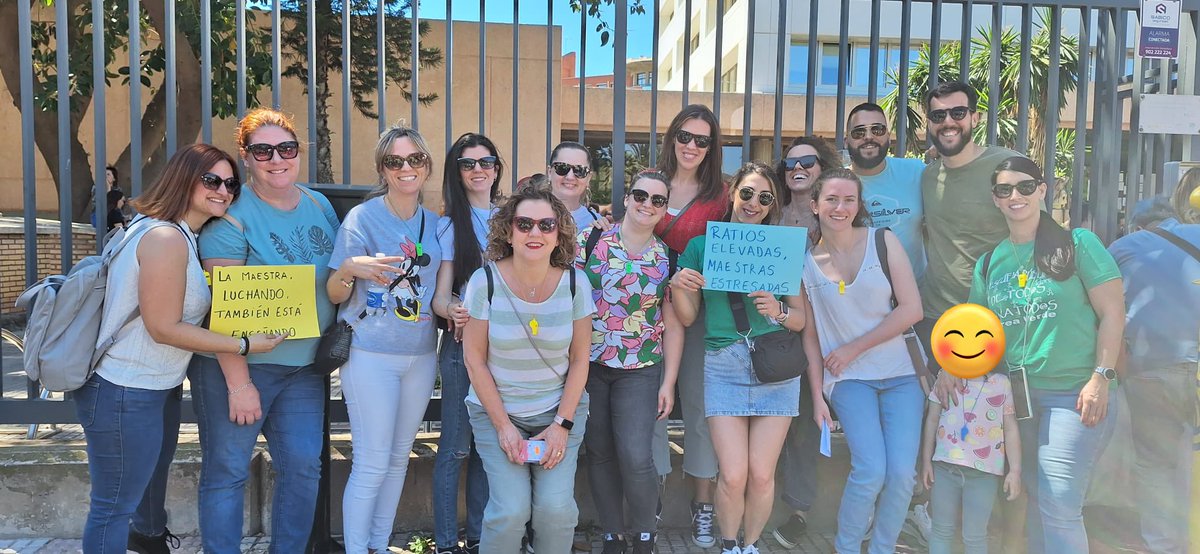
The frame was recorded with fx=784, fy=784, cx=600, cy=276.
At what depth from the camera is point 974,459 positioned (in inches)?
129

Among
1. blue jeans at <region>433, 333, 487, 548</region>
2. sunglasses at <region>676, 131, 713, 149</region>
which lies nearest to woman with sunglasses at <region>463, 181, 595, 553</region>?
blue jeans at <region>433, 333, 487, 548</region>

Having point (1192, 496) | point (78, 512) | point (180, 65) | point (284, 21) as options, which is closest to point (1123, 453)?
point (1192, 496)

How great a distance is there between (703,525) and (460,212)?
6.46ft

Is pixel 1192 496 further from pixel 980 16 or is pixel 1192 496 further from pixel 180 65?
pixel 980 16

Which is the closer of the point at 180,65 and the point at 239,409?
the point at 239,409

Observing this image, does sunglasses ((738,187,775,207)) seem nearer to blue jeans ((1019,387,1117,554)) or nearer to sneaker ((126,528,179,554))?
blue jeans ((1019,387,1117,554))

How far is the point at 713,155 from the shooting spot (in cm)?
368

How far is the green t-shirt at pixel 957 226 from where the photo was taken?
11.5 feet

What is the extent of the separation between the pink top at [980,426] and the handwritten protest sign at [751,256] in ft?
2.94

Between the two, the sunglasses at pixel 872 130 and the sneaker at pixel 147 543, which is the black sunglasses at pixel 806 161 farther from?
the sneaker at pixel 147 543

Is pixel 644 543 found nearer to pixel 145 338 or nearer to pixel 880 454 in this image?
pixel 880 454

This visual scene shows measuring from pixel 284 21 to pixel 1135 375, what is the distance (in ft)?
31.5

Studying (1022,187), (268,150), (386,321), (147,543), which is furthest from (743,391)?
(147,543)

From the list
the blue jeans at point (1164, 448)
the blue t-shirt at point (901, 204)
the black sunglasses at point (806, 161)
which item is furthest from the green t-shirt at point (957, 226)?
the blue jeans at point (1164, 448)
